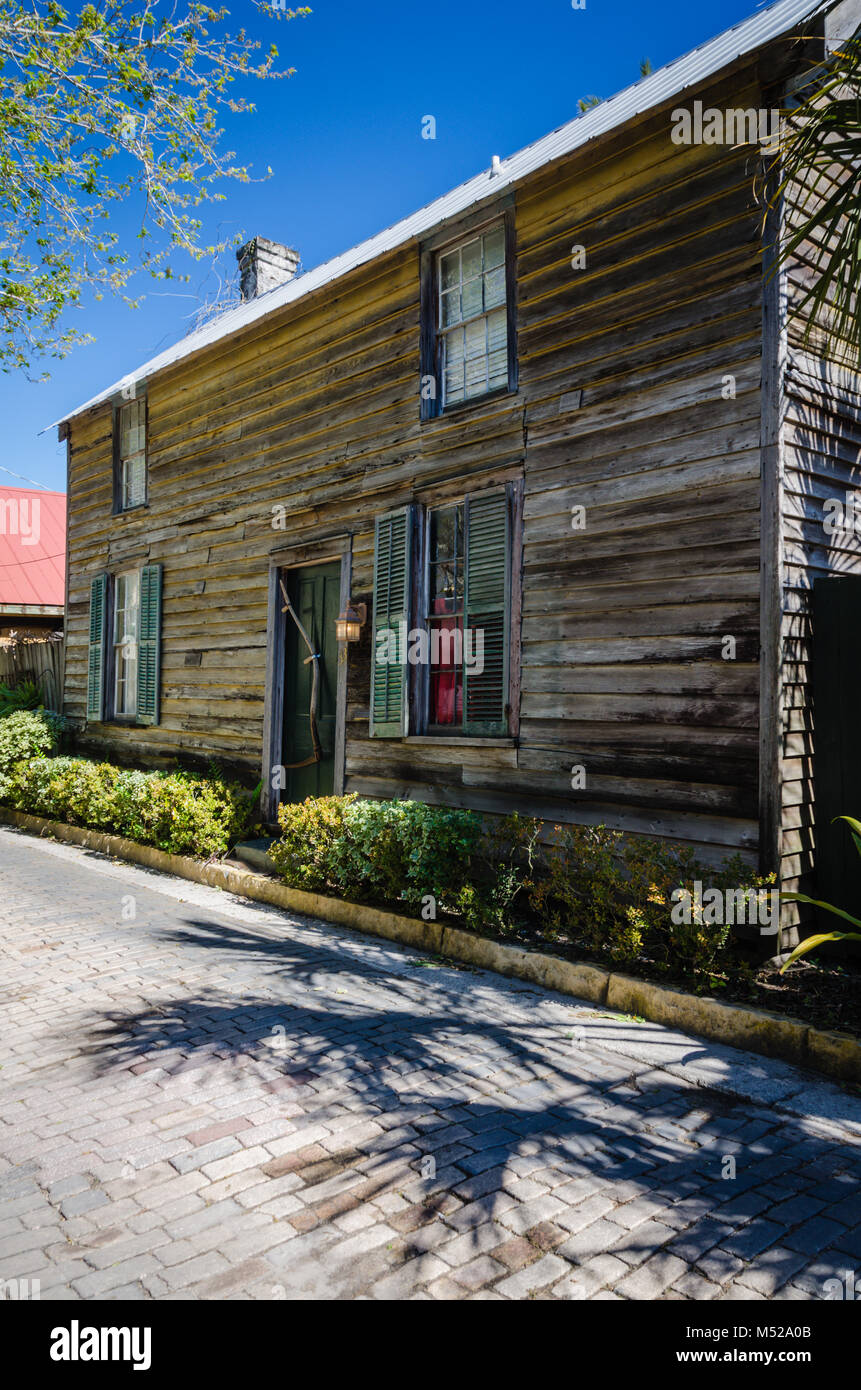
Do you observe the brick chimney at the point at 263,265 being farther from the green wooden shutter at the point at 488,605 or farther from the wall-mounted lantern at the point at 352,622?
the green wooden shutter at the point at 488,605

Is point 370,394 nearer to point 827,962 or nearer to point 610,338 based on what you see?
point 610,338

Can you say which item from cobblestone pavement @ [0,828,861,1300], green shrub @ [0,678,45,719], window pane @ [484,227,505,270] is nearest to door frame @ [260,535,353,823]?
window pane @ [484,227,505,270]

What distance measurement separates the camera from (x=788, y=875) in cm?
524

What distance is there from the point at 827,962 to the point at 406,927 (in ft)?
8.97

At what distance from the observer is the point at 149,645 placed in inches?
448

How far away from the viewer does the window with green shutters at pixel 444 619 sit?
277 inches

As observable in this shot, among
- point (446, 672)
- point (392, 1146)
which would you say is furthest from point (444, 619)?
point (392, 1146)

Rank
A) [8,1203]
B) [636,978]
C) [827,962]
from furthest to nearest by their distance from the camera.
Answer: [827,962] → [636,978] → [8,1203]

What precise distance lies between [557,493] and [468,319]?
203 cm

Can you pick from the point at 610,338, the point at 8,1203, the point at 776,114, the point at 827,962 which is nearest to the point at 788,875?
the point at 827,962

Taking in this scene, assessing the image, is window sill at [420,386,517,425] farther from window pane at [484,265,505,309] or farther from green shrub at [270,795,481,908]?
green shrub at [270,795,481,908]

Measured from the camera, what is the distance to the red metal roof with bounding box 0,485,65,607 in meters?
19.0

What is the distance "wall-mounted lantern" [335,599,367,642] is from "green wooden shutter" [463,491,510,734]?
133 centimetres

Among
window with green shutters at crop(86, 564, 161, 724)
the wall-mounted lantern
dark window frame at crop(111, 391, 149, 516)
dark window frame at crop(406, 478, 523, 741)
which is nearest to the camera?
dark window frame at crop(406, 478, 523, 741)
